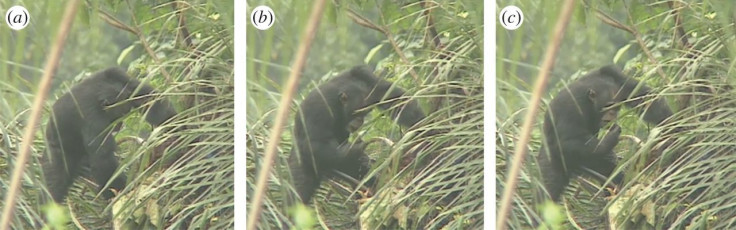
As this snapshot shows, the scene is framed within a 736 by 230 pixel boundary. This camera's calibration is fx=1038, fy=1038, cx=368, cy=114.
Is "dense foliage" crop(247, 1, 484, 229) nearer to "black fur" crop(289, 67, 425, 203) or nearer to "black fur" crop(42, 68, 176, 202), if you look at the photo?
"black fur" crop(289, 67, 425, 203)

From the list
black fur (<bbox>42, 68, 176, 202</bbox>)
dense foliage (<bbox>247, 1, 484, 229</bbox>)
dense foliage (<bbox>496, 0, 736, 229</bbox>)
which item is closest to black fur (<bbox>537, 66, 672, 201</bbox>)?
dense foliage (<bbox>496, 0, 736, 229</bbox>)

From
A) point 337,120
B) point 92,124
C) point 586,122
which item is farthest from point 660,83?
point 92,124

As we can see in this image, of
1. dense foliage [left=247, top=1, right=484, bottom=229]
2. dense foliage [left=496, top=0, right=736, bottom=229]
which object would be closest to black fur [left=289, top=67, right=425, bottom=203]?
dense foliage [left=247, top=1, right=484, bottom=229]

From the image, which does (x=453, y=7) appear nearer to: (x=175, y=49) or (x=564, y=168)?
(x=564, y=168)

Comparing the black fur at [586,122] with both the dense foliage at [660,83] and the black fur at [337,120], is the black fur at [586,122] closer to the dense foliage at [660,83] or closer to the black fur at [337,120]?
the dense foliage at [660,83]

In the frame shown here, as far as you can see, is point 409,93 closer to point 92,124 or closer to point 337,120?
point 337,120

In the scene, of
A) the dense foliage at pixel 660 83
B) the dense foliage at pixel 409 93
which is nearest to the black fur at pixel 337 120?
the dense foliage at pixel 409 93

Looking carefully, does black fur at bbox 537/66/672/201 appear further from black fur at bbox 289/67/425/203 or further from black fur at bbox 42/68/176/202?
black fur at bbox 42/68/176/202

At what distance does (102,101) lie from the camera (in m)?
2.76

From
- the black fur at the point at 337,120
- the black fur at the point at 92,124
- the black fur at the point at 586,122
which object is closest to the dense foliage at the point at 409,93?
the black fur at the point at 337,120

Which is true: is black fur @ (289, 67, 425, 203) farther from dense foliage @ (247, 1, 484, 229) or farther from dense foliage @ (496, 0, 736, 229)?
dense foliage @ (496, 0, 736, 229)

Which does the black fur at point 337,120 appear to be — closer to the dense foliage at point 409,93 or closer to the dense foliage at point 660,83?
the dense foliage at point 409,93

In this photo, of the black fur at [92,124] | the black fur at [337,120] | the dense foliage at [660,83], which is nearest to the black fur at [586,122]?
the dense foliage at [660,83]

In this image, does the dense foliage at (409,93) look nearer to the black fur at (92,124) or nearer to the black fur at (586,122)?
the black fur at (586,122)
